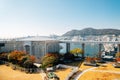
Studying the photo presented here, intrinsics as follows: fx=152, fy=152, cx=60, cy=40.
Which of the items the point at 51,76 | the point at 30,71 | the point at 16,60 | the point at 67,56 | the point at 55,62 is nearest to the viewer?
the point at 51,76

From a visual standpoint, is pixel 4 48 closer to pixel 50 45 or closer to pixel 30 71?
pixel 50 45

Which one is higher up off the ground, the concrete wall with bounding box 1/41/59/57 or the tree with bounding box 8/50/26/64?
the concrete wall with bounding box 1/41/59/57

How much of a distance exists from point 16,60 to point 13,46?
21.1 m

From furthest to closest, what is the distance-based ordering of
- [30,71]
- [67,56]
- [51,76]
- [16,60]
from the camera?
[67,56] → [16,60] → [30,71] → [51,76]

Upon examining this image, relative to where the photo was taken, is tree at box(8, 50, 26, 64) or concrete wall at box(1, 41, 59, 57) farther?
concrete wall at box(1, 41, 59, 57)

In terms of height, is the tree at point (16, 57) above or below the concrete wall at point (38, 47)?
below

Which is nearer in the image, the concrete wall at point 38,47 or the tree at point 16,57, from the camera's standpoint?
the tree at point 16,57

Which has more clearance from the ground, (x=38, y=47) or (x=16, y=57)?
(x=38, y=47)

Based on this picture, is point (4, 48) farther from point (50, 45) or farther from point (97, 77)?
point (97, 77)

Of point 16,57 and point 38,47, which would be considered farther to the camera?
point 38,47

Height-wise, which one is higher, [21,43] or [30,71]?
[21,43]

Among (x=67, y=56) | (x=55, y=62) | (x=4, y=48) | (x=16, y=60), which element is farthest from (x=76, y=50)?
(x=4, y=48)

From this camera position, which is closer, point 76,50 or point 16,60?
point 16,60

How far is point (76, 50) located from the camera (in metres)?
64.8
